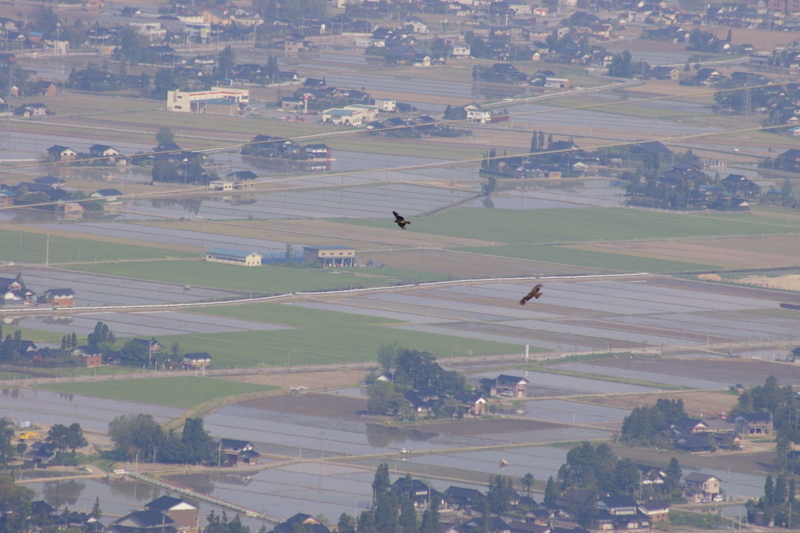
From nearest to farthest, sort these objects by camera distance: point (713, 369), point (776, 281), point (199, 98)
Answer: point (713, 369) < point (776, 281) < point (199, 98)

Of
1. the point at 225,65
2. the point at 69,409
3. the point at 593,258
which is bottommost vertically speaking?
the point at 69,409

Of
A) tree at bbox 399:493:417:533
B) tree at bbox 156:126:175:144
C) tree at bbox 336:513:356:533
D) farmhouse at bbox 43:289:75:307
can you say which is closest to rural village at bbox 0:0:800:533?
tree at bbox 399:493:417:533

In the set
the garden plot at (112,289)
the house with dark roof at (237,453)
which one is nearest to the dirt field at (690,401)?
the house with dark roof at (237,453)

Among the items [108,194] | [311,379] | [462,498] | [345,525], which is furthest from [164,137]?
[345,525]

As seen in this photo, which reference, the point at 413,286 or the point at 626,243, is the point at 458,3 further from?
the point at 413,286

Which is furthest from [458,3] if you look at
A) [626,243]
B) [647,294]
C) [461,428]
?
[461,428]

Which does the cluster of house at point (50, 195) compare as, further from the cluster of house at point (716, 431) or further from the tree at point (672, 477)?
the tree at point (672, 477)

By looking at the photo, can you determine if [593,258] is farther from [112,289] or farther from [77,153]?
[77,153]
